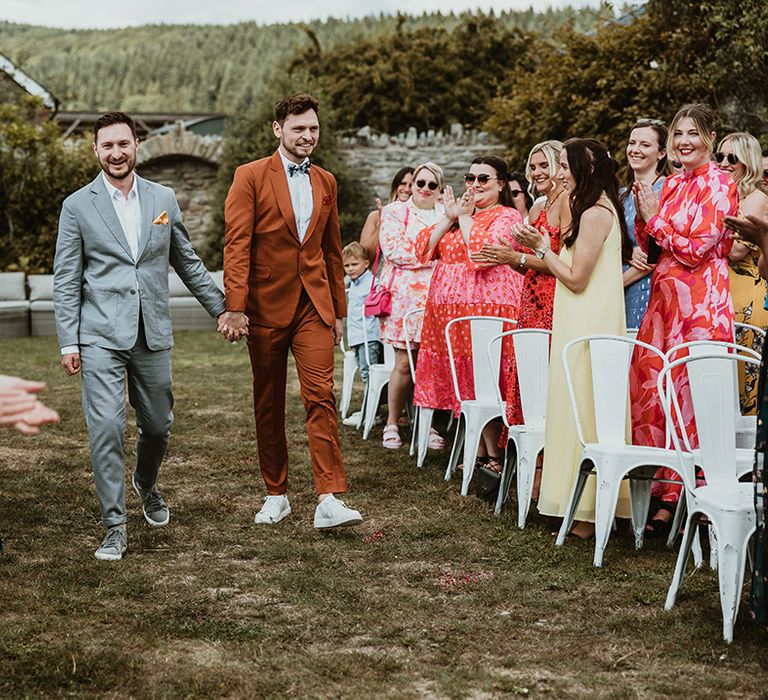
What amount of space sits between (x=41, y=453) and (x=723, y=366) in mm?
4888

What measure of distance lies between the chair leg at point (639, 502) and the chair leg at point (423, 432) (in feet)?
7.24

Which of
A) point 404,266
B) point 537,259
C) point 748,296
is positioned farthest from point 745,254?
point 404,266

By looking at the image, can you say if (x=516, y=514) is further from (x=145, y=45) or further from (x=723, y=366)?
(x=145, y=45)

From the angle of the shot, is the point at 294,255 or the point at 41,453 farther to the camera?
the point at 41,453

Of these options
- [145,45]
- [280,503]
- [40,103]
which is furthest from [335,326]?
[145,45]

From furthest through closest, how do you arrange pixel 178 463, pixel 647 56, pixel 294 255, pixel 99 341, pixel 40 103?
1. pixel 40 103
2. pixel 647 56
3. pixel 178 463
4. pixel 294 255
5. pixel 99 341

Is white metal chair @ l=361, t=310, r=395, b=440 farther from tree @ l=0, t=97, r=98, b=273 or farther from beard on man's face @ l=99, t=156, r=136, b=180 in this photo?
tree @ l=0, t=97, r=98, b=273

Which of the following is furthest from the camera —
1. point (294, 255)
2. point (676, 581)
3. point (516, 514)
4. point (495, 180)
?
point (495, 180)

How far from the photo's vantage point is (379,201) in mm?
8422

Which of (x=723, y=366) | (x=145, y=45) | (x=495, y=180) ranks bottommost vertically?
(x=723, y=366)

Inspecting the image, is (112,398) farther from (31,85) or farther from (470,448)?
(31,85)

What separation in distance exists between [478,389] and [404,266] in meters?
1.68

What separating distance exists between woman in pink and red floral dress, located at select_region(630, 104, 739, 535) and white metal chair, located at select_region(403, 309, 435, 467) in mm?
1894

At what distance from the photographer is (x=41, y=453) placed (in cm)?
758
